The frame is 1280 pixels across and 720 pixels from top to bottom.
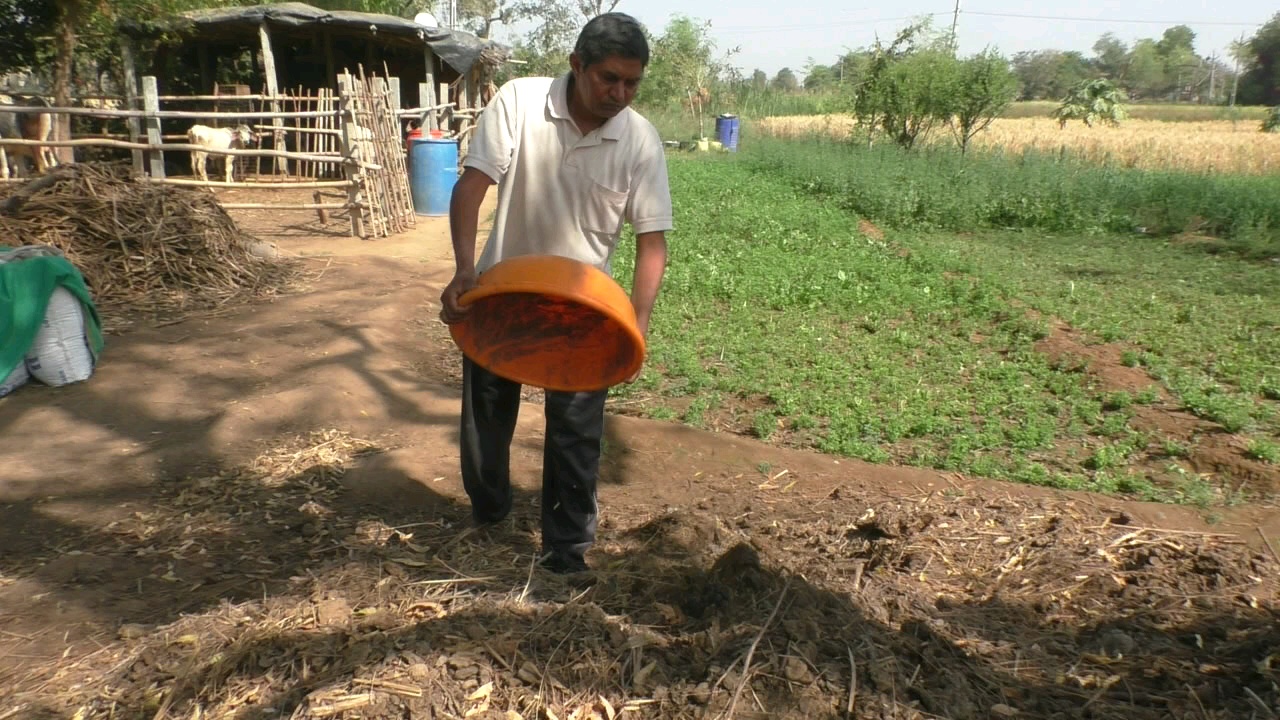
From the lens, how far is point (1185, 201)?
13.5m

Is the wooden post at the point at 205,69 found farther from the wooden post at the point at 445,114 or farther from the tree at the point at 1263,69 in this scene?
the tree at the point at 1263,69

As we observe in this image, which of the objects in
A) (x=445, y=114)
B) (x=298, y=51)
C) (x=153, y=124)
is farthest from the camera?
(x=298, y=51)

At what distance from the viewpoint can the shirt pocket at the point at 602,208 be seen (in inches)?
122

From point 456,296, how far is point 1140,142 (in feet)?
82.8

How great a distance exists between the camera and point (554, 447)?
10.7 feet

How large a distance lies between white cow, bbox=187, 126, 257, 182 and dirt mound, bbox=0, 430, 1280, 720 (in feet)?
41.6

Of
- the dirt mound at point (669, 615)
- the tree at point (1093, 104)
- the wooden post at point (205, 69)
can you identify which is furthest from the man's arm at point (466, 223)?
the tree at point (1093, 104)

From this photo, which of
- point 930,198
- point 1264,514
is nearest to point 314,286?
point 1264,514

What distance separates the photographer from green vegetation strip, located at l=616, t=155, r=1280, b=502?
5211mm

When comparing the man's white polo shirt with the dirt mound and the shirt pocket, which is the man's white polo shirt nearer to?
the shirt pocket

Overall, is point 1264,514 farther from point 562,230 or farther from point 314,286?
point 314,286

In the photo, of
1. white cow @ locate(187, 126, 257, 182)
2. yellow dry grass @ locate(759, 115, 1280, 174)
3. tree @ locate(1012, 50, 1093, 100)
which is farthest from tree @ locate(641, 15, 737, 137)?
tree @ locate(1012, 50, 1093, 100)

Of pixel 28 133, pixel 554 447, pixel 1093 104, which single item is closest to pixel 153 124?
pixel 28 133

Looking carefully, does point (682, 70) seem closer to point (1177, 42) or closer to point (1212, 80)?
point (1212, 80)
